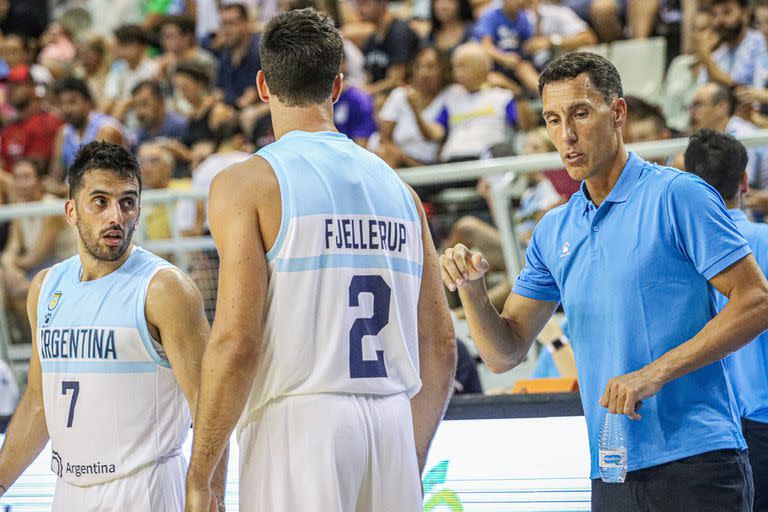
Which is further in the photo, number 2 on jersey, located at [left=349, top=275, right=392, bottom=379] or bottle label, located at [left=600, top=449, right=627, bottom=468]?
bottle label, located at [left=600, top=449, right=627, bottom=468]

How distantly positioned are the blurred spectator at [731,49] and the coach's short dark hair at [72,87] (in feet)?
21.4

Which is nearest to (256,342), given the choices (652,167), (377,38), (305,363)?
(305,363)

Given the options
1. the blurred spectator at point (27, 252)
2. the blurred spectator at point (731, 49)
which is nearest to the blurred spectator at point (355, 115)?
the blurred spectator at point (27, 252)

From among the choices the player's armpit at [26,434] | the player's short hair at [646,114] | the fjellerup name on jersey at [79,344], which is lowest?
the player's armpit at [26,434]

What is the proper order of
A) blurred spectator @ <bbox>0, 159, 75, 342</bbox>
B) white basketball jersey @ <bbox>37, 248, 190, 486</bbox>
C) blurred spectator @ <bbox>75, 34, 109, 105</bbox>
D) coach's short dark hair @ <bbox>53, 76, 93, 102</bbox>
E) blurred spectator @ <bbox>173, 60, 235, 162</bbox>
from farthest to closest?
blurred spectator @ <bbox>75, 34, 109, 105</bbox>
coach's short dark hair @ <bbox>53, 76, 93, 102</bbox>
blurred spectator @ <bbox>173, 60, 235, 162</bbox>
blurred spectator @ <bbox>0, 159, 75, 342</bbox>
white basketball jersey @ <bbox>37, 248, 190, 486</bbox>

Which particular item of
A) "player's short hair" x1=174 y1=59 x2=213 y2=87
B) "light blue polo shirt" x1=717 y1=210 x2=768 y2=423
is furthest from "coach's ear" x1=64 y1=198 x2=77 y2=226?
"player's short hair" x1=174 y1=59 x2=213 y2=87

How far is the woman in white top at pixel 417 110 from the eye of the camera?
32.1 ft

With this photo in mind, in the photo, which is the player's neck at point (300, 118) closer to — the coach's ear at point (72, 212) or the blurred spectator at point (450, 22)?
the coach's ear at point (72, 212)

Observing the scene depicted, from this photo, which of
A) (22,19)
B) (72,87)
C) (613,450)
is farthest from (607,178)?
(22,19)

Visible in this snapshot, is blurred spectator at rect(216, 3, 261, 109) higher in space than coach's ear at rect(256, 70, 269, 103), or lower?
higher

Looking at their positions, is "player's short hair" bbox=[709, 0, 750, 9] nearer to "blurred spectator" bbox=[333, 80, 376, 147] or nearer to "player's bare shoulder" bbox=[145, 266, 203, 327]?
"blurred spectator" bbox=[333, 80, 376, 147]

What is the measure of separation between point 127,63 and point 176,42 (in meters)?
0.79

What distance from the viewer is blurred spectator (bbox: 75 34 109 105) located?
13797 mm

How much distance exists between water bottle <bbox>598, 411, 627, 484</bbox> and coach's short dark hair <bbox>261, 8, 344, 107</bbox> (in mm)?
1324
